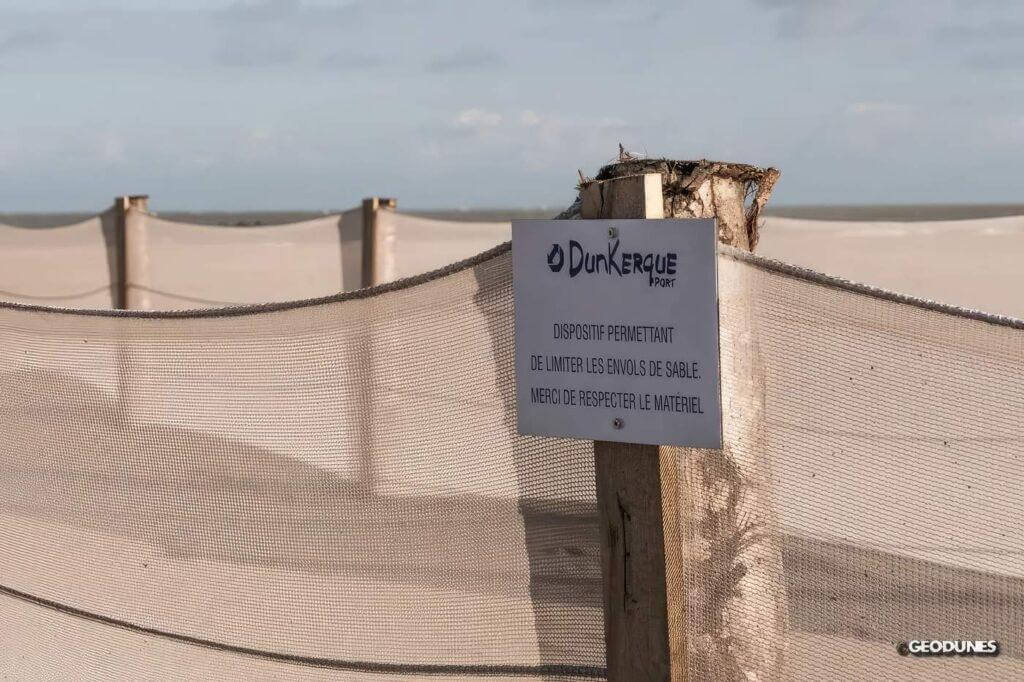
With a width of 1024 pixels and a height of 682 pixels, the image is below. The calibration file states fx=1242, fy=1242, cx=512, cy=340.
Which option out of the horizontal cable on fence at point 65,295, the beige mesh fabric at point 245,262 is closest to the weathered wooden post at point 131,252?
the beige mesh fabric at point 245,262

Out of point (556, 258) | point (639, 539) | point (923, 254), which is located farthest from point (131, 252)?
point (639, 539)

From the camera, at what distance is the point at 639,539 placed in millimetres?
2568

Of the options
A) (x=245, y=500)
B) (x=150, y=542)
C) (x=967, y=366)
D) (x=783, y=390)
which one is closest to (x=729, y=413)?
(x=783, y=390)

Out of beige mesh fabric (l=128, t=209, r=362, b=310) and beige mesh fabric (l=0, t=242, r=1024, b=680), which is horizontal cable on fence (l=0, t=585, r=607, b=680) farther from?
beige mesh fabric (l=128, t=209, r=362, b=310)

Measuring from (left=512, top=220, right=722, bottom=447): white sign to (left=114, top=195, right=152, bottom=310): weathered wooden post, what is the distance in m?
7.36

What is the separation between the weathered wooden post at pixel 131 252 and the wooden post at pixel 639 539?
7436 millimetres

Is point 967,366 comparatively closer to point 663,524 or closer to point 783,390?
point 783,390

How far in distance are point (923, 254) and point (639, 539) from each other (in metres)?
5.15

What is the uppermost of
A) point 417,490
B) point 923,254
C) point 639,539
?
point 923,254

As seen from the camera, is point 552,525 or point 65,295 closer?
point 552,525

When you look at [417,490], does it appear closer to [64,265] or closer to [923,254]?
[923,254]

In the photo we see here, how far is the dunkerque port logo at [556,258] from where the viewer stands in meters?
2.58

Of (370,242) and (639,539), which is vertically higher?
(370,242)

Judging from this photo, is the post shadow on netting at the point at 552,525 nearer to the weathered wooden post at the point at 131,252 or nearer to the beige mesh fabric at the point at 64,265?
the weathered wooden post at the point at 131,252
